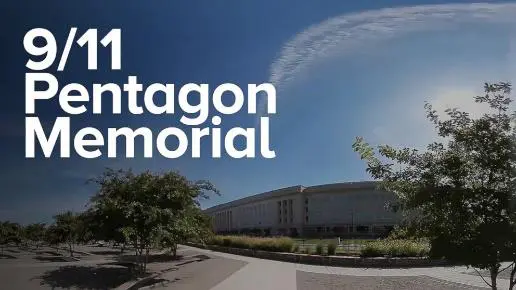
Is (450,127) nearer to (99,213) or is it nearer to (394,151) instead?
(394,151)

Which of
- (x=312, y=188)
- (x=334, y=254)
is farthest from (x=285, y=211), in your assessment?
(x=334, y=254)

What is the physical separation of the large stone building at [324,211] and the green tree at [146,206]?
3252 inches

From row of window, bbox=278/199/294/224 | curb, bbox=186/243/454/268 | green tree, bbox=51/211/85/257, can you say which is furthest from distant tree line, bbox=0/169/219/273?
row of window, bbox=278/199/294/224

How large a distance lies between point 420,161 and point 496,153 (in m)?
1.07

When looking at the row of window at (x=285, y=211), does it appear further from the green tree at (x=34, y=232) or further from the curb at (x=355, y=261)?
the curb at (x=355, y=261)

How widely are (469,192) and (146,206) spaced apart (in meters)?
12.9

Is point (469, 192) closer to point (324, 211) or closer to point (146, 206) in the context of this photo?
point (146, 206)

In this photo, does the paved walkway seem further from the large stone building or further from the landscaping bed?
the large stone building

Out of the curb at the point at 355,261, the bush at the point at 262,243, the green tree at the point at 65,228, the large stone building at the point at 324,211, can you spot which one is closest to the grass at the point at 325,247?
the bush at the point at 262,243

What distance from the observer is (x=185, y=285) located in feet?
52.4

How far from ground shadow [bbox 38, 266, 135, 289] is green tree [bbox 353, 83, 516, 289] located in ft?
42.0

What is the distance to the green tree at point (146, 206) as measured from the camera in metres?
16.9

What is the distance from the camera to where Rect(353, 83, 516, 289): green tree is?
21.4ft

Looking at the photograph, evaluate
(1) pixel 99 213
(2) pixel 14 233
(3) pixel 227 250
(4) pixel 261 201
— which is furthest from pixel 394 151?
(4) pixel 261 201
